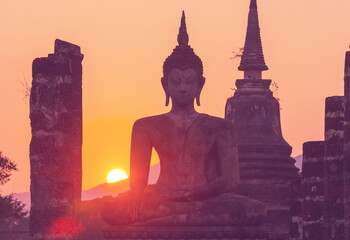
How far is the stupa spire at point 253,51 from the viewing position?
54.4m

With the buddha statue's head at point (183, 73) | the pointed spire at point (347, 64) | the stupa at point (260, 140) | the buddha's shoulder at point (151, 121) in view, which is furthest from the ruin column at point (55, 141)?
the stupa at point (260, 140)

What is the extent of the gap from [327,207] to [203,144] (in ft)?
35.4

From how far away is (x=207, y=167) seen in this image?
74.0ft

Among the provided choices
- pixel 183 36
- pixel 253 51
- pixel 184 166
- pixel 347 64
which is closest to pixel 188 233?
pixel 184 166

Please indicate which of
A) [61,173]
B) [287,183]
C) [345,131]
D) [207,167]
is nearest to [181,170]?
[207,167]

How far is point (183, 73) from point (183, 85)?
19cm

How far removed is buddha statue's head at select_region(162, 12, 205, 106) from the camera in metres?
22.6

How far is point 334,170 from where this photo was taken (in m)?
33.3

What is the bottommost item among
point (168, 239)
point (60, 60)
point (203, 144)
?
point (168, 239)

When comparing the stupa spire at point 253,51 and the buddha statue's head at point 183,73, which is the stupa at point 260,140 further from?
the buddha statue's head at point 183,73

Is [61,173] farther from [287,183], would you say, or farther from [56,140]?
[287,183]

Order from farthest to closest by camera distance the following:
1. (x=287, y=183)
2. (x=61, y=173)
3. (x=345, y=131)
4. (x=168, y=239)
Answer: (x=287, y=183)
(x=345, y=131)
(x=61, y=173)
(x=168, y=239)

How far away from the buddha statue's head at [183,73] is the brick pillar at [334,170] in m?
10.4

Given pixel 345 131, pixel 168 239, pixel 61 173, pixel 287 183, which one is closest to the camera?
pixel 168 239
